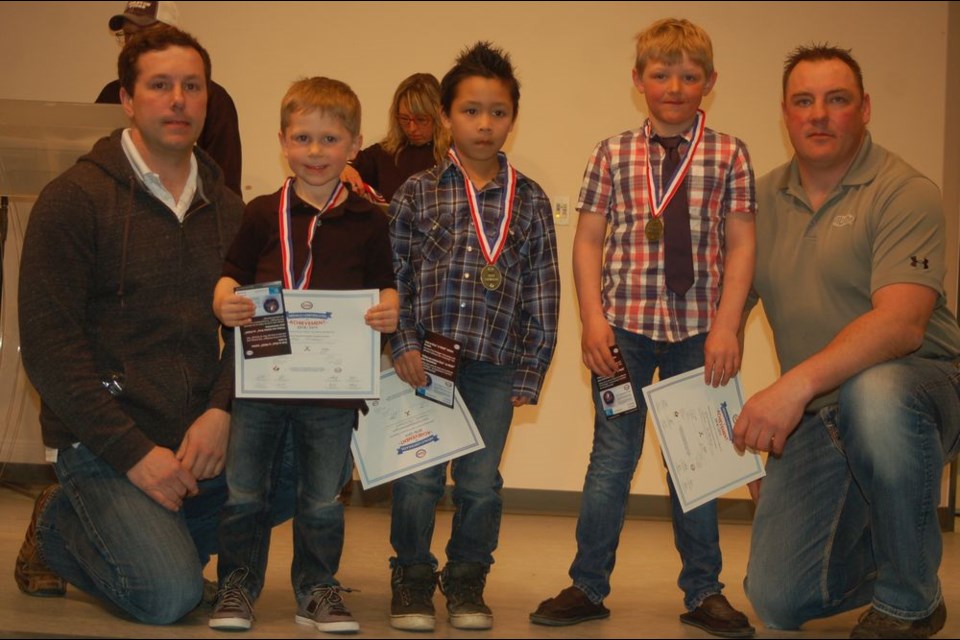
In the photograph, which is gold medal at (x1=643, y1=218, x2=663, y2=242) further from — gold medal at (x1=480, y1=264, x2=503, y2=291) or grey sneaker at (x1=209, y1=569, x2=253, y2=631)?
grey sneaker at (x1=209, y1=569, x2=253, y2=631)

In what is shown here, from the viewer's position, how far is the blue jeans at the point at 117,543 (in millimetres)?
2805

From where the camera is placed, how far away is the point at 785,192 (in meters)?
3.26

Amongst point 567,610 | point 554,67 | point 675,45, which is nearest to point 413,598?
point 567,610

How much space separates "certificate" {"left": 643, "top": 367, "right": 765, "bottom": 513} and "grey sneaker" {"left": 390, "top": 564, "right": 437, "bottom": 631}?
76 cm

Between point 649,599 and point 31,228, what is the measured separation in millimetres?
2192

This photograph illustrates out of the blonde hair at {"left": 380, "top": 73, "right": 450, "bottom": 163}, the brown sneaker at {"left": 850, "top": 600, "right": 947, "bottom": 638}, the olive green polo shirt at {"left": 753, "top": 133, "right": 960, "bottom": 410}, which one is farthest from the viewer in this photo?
the blonde hair at {"left": 380, "top": 73, "right": 450, "bottom": 163}

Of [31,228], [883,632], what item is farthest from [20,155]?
[883,632]

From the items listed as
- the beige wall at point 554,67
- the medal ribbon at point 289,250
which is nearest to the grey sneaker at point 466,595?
the medal ribbon at point 289,250

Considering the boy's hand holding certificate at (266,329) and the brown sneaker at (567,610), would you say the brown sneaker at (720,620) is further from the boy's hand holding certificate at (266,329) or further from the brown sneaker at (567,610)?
the boy's hand holding certificate at (266,329)

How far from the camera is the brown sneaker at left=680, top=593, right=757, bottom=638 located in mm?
2854

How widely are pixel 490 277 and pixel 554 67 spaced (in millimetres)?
2756

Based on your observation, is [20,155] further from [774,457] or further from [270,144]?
[774,457]

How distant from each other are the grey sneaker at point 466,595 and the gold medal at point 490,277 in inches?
31.8

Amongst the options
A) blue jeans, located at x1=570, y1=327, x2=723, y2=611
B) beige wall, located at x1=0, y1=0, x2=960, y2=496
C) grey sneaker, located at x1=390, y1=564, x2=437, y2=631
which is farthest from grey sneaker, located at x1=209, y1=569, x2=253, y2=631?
beige wall, located at x1=0, y1=0, x2=960, y2=496
